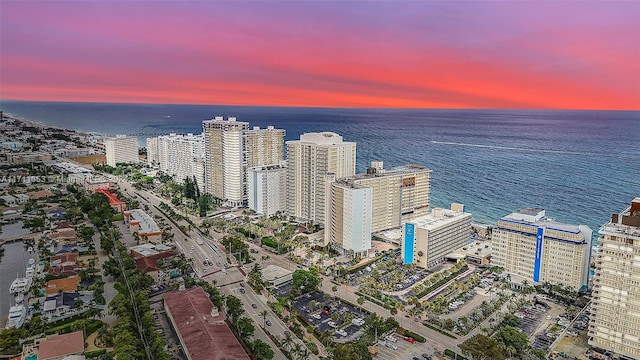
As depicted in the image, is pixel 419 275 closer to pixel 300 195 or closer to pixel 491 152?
pixel 300 195

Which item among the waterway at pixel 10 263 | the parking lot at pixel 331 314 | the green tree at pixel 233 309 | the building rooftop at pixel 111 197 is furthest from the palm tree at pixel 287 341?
the building rooftop at pixel 111 197

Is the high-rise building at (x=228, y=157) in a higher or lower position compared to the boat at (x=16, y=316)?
higher

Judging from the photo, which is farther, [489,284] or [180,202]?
[180,202]

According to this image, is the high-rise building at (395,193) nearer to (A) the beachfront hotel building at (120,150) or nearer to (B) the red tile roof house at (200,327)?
(B) the red tile roof house at (200,327)

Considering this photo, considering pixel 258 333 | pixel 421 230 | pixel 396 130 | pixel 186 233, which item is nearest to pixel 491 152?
pixel 396 130

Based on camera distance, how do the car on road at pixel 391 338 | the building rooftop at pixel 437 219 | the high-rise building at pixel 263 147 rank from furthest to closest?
1. the high-rise building at pixel 263 147
2. the building rooftop at pixel 437 219
3. the car on road at pixel 391 338

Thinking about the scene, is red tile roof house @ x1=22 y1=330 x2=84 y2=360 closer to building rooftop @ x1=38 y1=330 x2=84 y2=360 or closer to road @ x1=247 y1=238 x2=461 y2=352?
building rooftop @ x1=38 y1=330 x2=84 y2=360

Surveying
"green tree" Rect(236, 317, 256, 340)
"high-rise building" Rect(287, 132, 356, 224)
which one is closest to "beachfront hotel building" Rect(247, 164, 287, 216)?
"high-rise building" Rect(287, 132, 356, 224)

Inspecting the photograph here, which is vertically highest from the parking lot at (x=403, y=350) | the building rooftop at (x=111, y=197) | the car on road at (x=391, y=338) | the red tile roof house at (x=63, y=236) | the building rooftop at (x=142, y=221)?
the building rooftop at (x=111, y=197)
